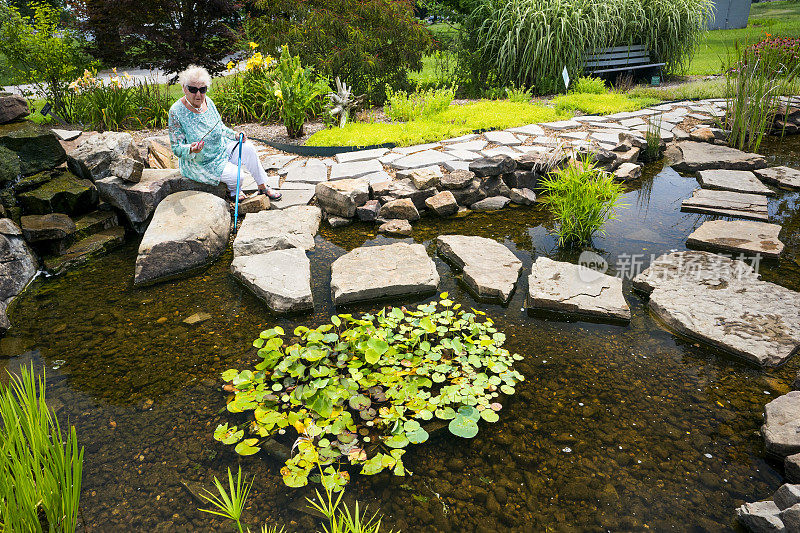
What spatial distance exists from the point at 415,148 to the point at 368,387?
4147 millimetres

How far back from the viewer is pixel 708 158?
230 inches

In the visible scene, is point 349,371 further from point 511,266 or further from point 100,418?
Answer: point 511,266

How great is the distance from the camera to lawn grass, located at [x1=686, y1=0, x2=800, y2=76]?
437 inches

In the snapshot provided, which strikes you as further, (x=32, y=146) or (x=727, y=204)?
(x=727, y=204)

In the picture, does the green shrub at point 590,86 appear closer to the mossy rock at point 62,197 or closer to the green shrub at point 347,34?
the green shrub at point 347,34

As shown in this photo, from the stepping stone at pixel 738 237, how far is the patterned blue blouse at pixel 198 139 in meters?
4.40

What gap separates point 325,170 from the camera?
18.6 ft

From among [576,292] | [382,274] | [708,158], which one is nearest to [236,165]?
[382,274]

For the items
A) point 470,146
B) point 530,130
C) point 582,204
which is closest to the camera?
point 582,204

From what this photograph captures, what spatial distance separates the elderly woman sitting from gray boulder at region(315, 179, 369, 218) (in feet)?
1.90

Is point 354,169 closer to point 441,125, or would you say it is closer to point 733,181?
point 441,125

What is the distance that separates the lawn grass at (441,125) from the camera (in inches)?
251

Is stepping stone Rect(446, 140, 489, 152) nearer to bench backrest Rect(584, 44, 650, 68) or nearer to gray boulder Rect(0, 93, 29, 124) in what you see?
gray boulder Rect(0, 93, 29, 124)

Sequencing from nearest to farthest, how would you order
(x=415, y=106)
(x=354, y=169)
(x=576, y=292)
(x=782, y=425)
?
(x=782, y=425) < (x=576, y=292) < (x=354, y=169) < (x=415, y=106)
